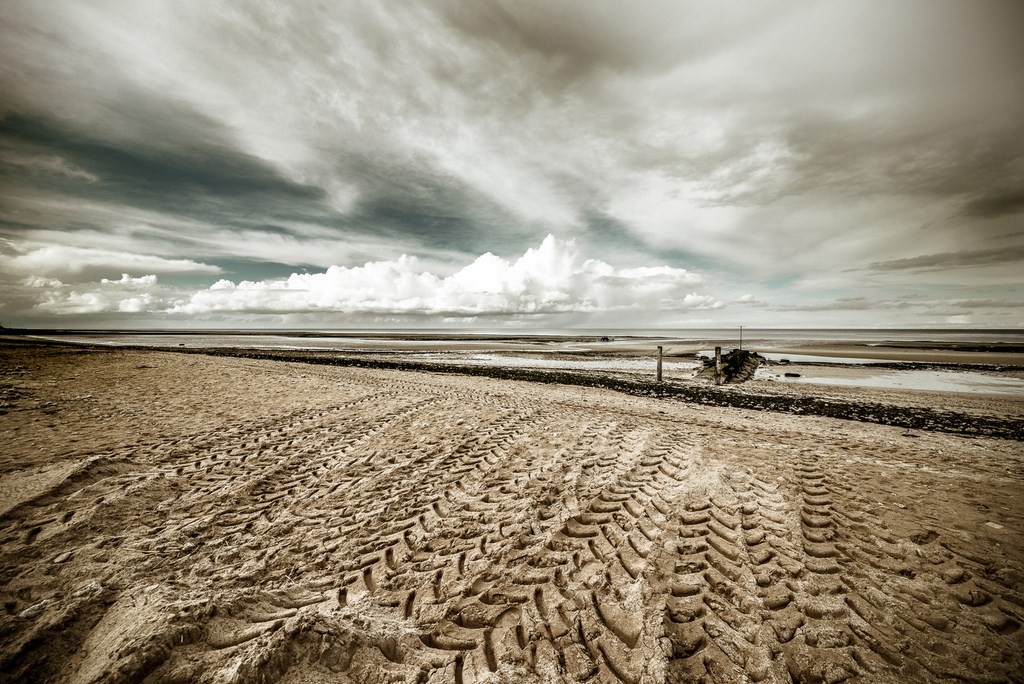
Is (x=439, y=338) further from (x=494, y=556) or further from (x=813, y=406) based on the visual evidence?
(x=494, y=556)

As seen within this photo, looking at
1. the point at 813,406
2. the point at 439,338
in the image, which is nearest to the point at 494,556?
the point at 813,406

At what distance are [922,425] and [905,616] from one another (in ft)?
43.0

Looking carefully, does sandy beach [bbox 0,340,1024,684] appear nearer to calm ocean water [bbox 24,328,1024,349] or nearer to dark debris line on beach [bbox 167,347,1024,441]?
dark debris line on beach [bbox 167,347,1024,441]

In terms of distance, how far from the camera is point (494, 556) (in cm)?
489

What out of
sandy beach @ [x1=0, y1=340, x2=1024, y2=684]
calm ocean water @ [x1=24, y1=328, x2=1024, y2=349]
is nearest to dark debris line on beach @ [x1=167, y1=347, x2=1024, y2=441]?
sandy beach @ [x1=0, y1=340, x2=1024, y2=684]

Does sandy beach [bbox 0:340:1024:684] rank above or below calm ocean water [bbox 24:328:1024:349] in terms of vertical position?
above

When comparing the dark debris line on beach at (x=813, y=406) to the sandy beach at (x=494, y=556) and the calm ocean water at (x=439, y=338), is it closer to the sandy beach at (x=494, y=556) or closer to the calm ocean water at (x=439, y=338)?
the sandy beach at (x=494, y=556)

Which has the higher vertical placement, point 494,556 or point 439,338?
point 494,556

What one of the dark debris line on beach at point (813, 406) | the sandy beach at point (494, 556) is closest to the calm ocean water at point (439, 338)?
the dark debris line on beach at point (813, 406)

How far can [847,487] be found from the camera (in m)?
7.06

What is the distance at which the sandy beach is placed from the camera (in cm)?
336

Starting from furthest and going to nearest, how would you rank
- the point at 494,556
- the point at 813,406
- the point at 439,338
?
the point at 439,338
the point at 813,406
the point at 494,556

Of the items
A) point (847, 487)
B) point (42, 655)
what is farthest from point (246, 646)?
point (847, 487)

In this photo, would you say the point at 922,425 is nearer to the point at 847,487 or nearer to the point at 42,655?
the point at 847,487
